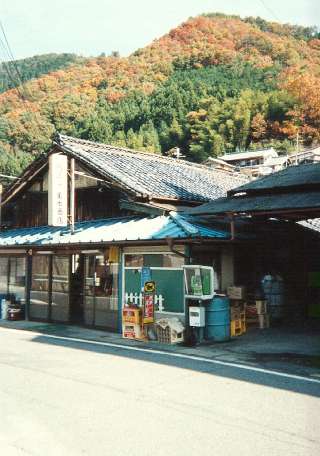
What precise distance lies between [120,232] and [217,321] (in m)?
3.89

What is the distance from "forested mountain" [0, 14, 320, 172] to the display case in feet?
159

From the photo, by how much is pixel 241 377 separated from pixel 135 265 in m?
6.31

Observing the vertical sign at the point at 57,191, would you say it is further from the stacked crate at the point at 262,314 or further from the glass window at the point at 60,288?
the stacked crate at the point at 262,314

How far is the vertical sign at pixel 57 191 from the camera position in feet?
51.9

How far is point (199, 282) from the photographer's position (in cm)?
1250

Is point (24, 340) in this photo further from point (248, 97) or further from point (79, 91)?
point (248, 97)

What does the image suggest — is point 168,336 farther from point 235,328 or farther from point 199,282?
point 235,328

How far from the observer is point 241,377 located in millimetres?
8805

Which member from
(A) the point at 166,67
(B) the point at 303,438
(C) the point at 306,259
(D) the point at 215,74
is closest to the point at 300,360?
(B) the point at 303,438

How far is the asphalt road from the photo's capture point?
551cm

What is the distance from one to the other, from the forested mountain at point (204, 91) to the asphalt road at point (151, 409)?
51487 millimetres

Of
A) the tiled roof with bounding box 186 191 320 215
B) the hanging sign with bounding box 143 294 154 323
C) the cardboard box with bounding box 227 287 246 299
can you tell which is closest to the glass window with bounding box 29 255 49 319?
the hanging sign with bounding box 143 294 154 323

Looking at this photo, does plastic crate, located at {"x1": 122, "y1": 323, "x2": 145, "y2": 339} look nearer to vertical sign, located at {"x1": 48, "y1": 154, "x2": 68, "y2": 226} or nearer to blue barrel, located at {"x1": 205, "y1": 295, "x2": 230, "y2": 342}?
blue barrel, located at {"x1": 205, "y1": 295, "x2": 230, "y2": 342}

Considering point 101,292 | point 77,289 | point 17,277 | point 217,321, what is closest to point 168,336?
point 217,321
